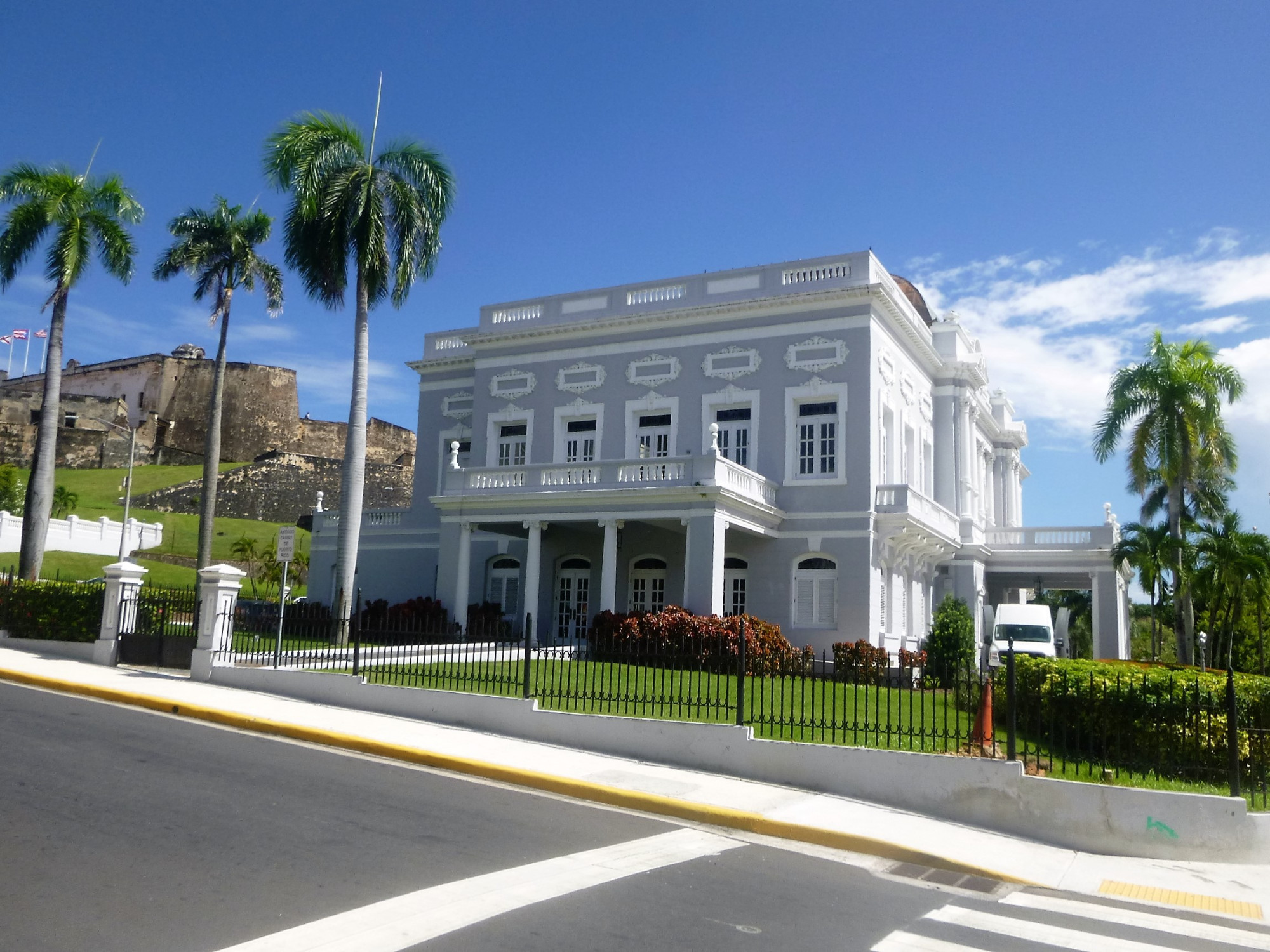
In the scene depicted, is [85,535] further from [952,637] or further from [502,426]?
[952,637]

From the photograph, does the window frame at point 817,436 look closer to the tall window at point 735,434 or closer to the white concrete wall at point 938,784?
the tall window at point 735,434

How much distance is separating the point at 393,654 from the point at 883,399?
1500cm

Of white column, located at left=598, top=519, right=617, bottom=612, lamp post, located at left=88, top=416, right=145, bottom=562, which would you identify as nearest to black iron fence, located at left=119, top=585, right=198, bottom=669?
white column, located at left=598, top=519, right=617, bottom=612

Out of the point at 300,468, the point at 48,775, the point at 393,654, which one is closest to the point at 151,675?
the point at 393,654

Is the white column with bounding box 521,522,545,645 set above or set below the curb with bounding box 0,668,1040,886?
above

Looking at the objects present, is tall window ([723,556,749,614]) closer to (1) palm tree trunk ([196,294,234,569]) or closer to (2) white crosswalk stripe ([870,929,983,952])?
(1) palm tree trunk ([196,294,234,569])

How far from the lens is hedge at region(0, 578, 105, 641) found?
68.3ft

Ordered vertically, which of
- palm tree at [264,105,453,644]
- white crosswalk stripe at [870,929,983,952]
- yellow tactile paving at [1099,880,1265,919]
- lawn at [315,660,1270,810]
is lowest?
yellow tactile paving at [1099,880,1265,919]

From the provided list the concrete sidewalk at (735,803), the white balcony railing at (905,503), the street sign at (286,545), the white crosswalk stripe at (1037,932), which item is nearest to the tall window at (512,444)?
the white balcony railing at (905,503)

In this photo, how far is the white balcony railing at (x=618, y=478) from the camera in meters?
23.6

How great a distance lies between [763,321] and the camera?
27125 mm

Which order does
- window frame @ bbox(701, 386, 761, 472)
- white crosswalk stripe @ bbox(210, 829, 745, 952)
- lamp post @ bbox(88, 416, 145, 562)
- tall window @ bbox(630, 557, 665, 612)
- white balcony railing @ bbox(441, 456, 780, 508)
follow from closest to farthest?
1. white crosswalk stripe @ bbox(210, 829, 745, 952)
2. white balcony railing @ bbox(441, 456, 780, 508)
3. window frame @ bbox(701, 386, 761, 472)
4. tall window @ bbox(630, 557, 665, 612)
5. lamp post @ bbox(88, 416, 145, 562)

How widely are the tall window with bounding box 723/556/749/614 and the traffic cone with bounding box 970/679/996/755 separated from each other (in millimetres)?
13924

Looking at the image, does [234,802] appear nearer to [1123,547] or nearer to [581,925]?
[581,925]
